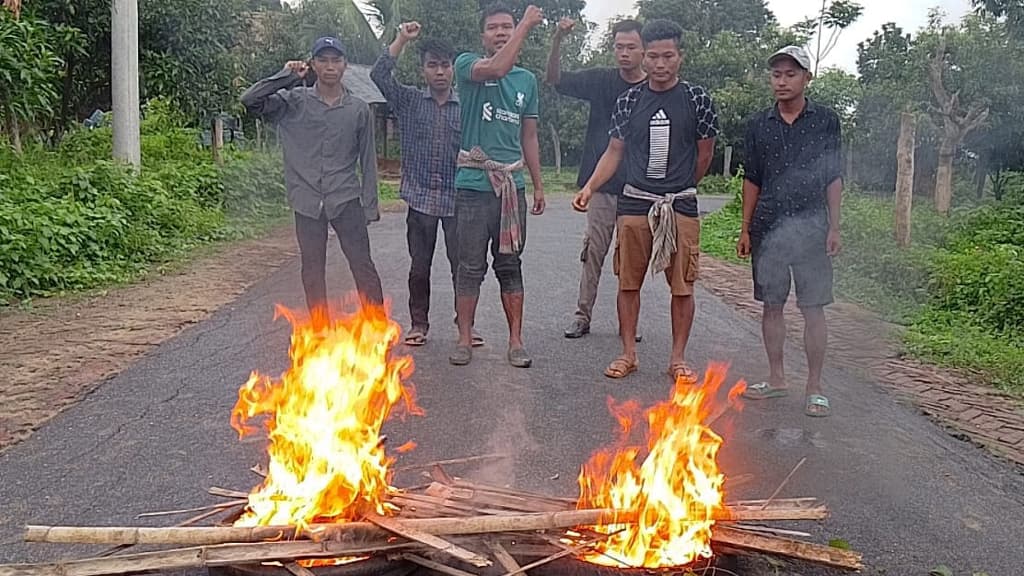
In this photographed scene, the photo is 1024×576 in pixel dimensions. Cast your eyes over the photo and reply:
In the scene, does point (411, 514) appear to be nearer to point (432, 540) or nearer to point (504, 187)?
point (432, 540)

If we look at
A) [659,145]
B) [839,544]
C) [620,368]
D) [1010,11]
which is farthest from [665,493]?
[1010,11]

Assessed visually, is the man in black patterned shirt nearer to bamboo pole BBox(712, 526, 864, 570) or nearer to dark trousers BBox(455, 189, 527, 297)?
dark trousers BBox(455, 189, 527, 297)

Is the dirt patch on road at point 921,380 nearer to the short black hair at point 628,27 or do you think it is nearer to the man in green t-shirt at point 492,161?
the man in green t-shirt at point 492,161

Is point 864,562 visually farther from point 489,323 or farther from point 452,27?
point 452,27

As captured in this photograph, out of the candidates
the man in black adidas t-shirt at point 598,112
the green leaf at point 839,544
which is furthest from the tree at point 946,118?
the green leaf at point 839,544

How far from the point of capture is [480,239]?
595 cm

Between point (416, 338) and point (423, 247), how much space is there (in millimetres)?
659

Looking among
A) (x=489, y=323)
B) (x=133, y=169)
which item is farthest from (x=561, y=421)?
(x=133, y=169)

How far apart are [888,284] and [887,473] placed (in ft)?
19.4

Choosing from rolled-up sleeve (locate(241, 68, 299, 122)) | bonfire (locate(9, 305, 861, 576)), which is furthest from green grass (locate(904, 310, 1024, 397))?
rolled-up sleeve (locate(241, 68, 299, 122))

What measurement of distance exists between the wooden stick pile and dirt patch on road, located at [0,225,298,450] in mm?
2015

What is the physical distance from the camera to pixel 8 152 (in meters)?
12.1

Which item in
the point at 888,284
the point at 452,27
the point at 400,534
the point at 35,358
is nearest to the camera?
the point at 400,534

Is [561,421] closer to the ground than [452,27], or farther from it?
closer to the ground
